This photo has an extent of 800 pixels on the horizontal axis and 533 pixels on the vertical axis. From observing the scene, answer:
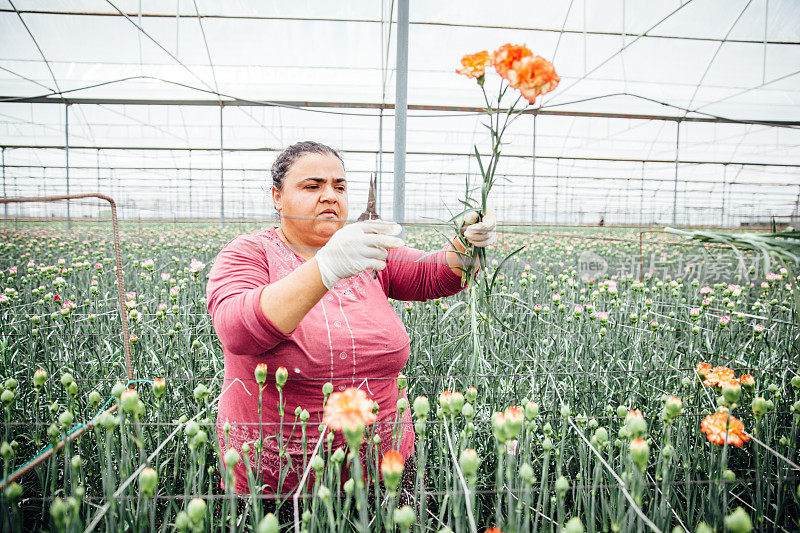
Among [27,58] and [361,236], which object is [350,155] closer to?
[27,58]

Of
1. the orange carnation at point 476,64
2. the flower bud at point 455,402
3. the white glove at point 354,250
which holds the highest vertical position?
the orange carnation at point 476,64

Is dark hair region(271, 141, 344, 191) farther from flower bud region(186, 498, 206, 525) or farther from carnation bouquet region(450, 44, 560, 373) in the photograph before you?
flower bud region(186, 498, 206, 525)

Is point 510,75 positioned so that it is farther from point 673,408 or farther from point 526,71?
point 673,408

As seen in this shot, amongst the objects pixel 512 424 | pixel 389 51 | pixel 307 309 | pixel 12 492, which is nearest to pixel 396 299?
pixel 307 309

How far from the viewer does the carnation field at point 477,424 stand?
0.53 meters

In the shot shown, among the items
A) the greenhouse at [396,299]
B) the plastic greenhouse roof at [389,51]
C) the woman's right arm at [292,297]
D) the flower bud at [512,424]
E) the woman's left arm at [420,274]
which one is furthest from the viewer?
the plastic greenhouse roof at [389,51]

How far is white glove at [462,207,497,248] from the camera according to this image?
0.88 metres

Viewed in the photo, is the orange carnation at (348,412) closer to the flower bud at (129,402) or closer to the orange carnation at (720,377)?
the flower bud at (129,402)

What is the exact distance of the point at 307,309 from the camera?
0.75 m

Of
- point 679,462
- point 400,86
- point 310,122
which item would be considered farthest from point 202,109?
point 679,462

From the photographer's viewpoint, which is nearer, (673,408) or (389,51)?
(673,408)

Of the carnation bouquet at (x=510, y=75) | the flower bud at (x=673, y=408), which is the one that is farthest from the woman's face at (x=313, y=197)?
the flower bud at (x=673, y=408)

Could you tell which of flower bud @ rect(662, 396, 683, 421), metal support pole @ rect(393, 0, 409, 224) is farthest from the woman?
metal support pole @ rect(393, 0, 409, 224)

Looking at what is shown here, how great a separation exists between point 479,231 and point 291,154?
0.54 m
